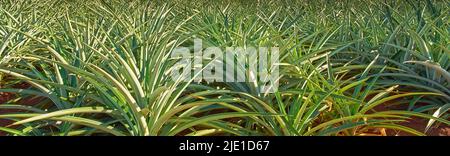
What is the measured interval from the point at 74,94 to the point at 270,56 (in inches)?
30.4

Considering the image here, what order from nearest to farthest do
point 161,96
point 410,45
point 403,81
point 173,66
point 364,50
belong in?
point 161,96 < point 173,66 < point 403,81 < point 410,45 < point 364,50

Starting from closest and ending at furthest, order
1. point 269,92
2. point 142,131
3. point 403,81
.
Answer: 1. point 142,131
2. point 269,92
3. point 403,81

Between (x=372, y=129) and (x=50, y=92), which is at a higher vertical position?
(x=50, y=92)

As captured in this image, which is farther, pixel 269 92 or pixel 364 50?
pixel 364 50

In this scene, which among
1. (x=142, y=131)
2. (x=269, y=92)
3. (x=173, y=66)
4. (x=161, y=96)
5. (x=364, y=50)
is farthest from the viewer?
(x=364, y=50)

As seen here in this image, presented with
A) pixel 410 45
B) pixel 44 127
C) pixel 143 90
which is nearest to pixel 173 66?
pixel 143 90

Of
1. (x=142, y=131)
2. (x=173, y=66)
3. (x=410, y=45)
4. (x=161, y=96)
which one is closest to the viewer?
(x=142, y=131)

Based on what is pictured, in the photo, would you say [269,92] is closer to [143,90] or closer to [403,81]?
[143,90]

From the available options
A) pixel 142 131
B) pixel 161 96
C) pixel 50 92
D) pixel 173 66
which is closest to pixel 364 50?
pixel 173 66

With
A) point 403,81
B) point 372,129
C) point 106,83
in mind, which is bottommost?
point 372,129

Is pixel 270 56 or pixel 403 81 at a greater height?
pixel 270 56

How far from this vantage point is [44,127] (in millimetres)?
1263
